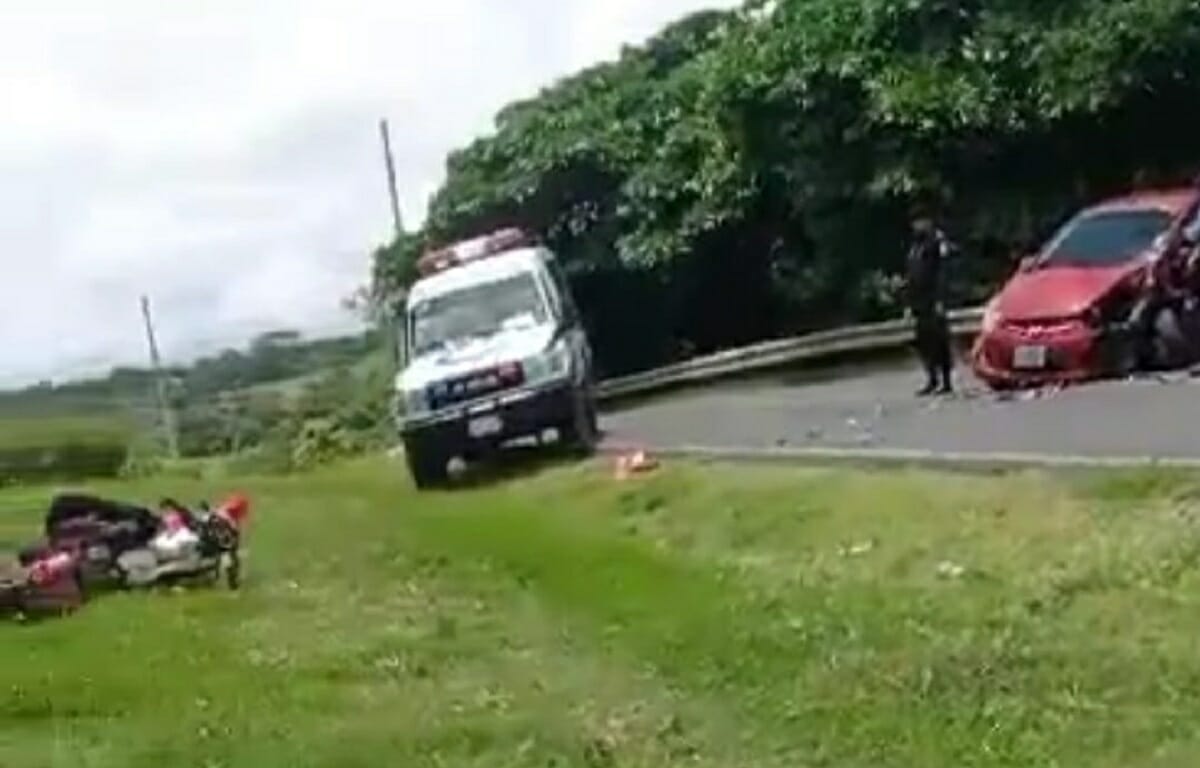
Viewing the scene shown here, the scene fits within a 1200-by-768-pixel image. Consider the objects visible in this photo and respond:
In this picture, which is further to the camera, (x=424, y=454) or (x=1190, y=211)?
(x=424, y=454)

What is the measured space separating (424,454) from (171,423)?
103ft

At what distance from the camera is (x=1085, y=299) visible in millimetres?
22984

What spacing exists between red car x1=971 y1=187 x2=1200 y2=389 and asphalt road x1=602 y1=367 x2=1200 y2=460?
528 millimetres

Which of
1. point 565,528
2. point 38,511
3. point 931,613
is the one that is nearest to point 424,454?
point 38,511

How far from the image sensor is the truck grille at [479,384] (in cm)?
2594

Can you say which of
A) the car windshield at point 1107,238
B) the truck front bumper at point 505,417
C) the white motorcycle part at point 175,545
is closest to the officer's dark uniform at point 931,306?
the car windshield at point 1107,238

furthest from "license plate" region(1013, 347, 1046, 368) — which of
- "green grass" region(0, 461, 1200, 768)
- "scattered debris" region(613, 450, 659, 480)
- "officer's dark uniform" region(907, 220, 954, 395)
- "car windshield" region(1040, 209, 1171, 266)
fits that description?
"green grass" region(0, 461, 1200, 768)

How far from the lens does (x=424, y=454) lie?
26484 millimetres

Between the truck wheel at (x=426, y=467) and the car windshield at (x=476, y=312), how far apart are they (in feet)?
3.96

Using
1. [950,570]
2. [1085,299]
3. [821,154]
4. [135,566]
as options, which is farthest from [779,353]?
[950,570]

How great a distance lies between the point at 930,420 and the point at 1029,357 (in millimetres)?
1856

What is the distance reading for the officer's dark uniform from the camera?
23656 millimetres

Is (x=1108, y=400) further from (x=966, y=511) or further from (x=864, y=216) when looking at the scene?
(x=864, y=216)

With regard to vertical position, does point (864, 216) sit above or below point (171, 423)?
above
